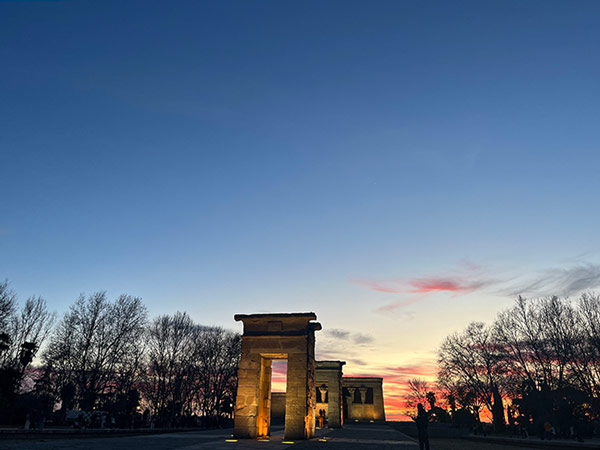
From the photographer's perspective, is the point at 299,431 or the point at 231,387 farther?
the point at 231,387

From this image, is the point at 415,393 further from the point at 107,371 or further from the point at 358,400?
the point at 107,371

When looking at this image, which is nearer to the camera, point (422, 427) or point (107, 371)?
point (422, 427)

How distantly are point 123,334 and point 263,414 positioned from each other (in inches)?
996

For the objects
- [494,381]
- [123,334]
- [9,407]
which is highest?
[123,334]

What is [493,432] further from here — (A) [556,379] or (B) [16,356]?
(B) [16,356]

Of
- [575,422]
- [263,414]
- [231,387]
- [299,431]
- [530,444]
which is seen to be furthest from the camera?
[231,387]

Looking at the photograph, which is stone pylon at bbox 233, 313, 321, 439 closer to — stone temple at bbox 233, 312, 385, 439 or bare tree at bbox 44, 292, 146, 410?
stone temple at bbox 233, 312, 385, 439

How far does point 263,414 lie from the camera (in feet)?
73.5

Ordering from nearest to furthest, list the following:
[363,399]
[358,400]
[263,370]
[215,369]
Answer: [263,370]
[215,369]
[363,399]
[358,400]

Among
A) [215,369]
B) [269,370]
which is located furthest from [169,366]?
[269,370]

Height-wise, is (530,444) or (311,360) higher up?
(311,360)

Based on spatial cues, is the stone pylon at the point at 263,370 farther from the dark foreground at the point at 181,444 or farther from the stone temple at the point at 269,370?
the dark foreground at the point at 181,444

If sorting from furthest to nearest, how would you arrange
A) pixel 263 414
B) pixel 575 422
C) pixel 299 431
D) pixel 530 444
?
pixel 575 422
pixel 530 444
pixel 263 414
pixel 299 431

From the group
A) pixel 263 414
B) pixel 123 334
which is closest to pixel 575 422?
pixel 263 414
